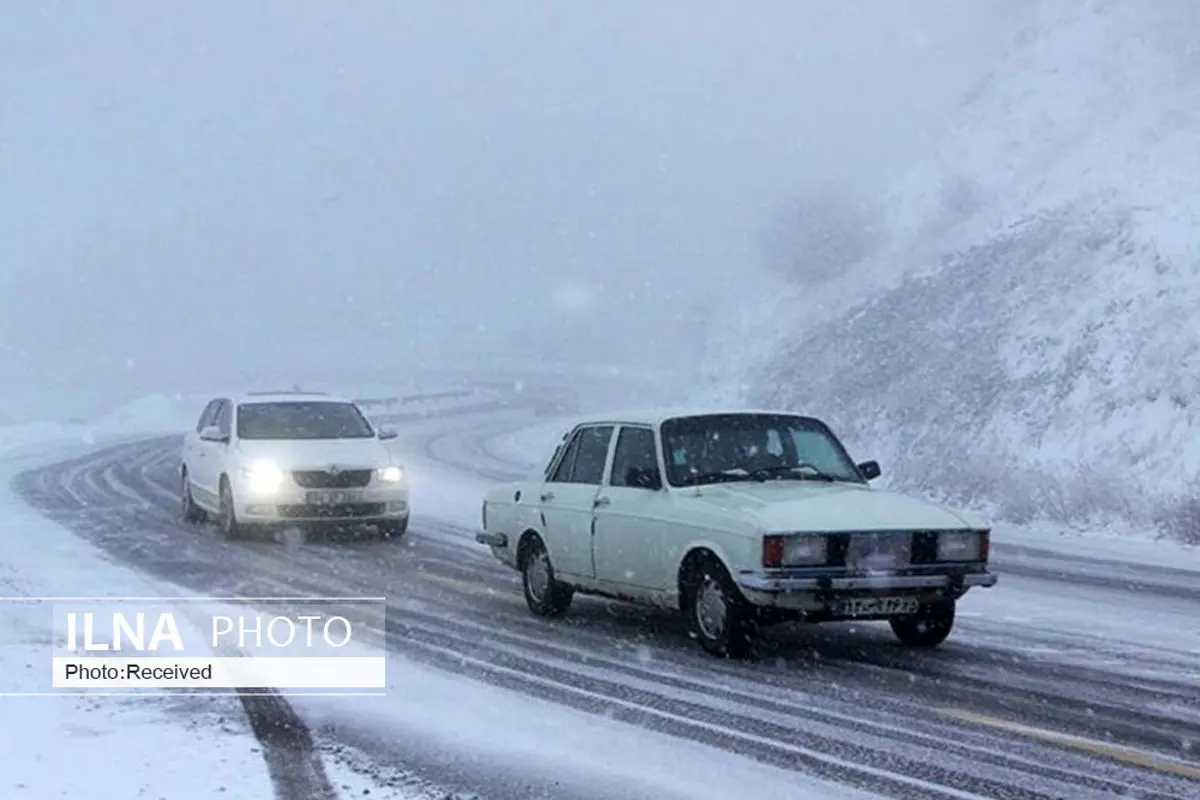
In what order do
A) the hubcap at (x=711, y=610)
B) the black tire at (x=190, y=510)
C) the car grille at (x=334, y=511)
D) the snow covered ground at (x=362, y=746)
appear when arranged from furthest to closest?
1. the black tire at (x=190, y=510)
2. the car grille at (x=334, y=511)
3. the hubcap at (x=711, y=610)
4. the snow covered ground at (x=362, y=746)

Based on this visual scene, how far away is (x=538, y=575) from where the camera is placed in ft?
39.2

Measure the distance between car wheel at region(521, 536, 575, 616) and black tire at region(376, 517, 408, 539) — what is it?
573cm

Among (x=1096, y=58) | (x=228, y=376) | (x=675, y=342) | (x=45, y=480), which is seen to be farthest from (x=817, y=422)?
(x=675, y=342)

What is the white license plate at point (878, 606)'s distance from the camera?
9.37 meters

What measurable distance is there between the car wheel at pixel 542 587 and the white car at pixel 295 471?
560cm

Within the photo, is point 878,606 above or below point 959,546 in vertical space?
below

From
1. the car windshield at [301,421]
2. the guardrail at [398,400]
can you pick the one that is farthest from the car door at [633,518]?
the guardrail at [398,400]

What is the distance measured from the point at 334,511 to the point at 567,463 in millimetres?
5890

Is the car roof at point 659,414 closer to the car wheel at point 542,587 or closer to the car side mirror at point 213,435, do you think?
the car wheel at point 542,587

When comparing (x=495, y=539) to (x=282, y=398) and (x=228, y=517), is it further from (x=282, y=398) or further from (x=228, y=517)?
(x=282, y=398)

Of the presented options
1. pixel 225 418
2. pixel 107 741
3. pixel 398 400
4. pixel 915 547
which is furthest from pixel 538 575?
pixel 398 400

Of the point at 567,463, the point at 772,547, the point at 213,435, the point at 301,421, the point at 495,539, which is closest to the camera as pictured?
the point at 772,547

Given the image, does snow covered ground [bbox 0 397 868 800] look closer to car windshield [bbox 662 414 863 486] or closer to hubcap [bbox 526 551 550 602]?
hubcap [bbox 526 551 550 602]

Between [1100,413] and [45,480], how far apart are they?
57.3ft
